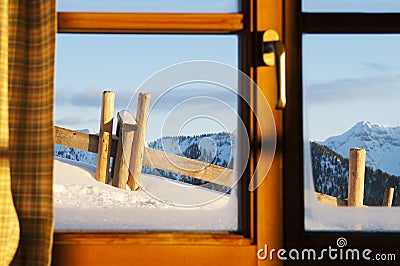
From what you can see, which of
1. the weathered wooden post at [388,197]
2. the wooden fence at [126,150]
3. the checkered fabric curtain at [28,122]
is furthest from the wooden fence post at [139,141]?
the weathered wooden post at [388,197]

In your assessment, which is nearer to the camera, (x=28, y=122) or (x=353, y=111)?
(x=28, y=122)

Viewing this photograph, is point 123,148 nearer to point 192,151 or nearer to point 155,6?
point 192,151

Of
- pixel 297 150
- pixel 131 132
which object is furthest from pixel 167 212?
pixel 297 150

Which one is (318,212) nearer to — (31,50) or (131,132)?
(131,132)

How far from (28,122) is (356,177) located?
33.8 inches

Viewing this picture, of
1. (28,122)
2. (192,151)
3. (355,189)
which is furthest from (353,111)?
(28,122)

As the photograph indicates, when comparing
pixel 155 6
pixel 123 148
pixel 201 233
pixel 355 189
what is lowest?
pixel 201 233

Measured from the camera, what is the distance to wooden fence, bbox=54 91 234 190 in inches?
60.4

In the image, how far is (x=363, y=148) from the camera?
1.55 metres

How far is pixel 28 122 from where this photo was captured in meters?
1.34

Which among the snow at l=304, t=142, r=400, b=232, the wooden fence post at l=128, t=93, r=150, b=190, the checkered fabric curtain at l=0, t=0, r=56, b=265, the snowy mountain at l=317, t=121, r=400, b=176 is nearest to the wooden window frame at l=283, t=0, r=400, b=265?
the snow at l=304, t=142, r=400, b=232

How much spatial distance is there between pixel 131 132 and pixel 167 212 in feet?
0.78

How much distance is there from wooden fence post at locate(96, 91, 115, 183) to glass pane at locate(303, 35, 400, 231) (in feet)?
1.71

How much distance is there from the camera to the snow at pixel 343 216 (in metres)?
1.49
